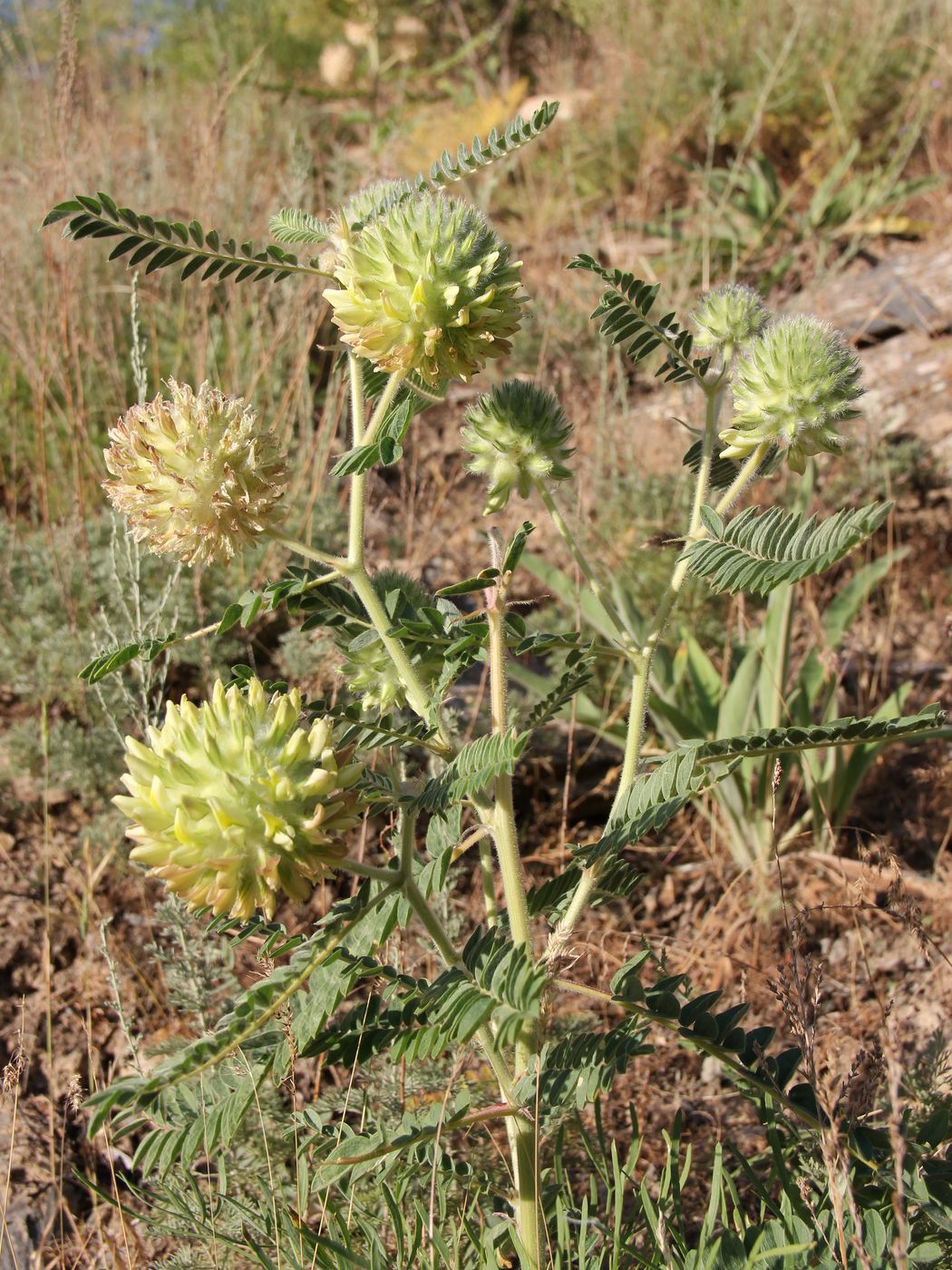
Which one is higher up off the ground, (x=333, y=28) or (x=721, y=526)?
(x=333, y=28)

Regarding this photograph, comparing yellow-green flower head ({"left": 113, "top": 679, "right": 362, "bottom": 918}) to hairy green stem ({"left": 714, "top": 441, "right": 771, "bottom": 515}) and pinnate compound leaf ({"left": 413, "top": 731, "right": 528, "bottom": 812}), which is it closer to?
pinnate compound leaf ({"left": 413, "top": 731, "right": 528, "bottom": 812})

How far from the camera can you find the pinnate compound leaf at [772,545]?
90cm

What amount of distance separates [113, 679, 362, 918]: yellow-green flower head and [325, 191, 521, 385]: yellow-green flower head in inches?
13.5

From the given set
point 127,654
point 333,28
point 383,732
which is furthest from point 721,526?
point 333,28

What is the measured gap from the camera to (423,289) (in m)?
0.94

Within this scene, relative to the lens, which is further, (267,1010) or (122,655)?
(122,655)

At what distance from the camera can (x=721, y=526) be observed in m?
1.05

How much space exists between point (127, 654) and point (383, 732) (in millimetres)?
269

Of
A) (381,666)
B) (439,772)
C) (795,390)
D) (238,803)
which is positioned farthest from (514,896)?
(795,390)

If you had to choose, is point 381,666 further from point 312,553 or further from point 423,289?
point 423,289

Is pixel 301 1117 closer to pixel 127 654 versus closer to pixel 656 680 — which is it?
pixel 127 654

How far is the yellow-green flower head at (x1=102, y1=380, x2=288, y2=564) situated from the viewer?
3.17ft

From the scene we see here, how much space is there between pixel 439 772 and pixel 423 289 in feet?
1.66

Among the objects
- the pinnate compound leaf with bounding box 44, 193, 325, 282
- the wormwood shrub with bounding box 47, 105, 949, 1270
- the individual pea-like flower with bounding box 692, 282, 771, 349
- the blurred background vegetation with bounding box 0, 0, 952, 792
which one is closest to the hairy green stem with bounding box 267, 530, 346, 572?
the wormwood shrub with bounding box 47, 105, 949, 1270
